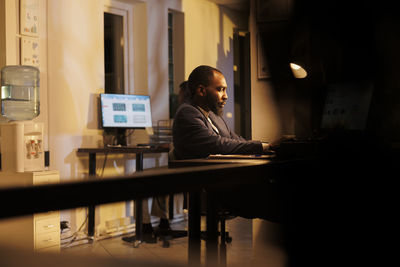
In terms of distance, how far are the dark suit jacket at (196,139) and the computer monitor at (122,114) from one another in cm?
183

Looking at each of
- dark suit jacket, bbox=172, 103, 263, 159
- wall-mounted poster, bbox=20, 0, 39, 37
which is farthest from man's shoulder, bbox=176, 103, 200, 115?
wall-mounted poster, bbox=20, 0, 39, 37

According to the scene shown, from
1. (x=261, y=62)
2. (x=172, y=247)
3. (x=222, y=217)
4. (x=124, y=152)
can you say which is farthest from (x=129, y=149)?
(x=261, y=62)

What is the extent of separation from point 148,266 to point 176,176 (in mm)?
94

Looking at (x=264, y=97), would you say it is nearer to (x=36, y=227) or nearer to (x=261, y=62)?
(x=261, y=62)

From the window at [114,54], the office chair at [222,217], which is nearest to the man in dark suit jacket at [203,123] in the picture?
the office chair at [222,217]

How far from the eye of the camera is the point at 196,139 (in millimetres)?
2283

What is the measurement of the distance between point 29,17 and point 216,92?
202 centimetres

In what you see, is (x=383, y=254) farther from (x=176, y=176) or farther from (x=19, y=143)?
(x=19, y=143)

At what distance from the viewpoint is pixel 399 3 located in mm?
698

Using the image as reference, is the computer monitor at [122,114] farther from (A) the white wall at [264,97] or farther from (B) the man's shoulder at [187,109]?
(A) the white wall at [264,97]

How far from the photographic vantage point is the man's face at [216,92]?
2.45 meters

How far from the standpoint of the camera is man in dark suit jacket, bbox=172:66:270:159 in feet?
7.26

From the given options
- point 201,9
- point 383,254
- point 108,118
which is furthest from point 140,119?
point 383,254

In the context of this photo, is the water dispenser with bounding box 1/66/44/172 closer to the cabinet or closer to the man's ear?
the cabinet
